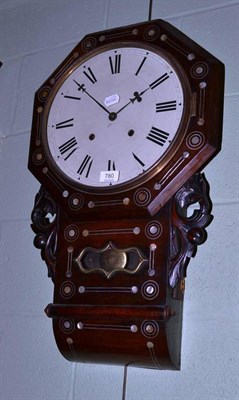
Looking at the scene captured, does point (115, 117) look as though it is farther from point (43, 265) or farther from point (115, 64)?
point (43, 265)

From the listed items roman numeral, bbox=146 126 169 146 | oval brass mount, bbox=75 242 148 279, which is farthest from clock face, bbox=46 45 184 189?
oval brass mount, bbox=75 242 148 279

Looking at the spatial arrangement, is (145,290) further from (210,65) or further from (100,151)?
(210,65)

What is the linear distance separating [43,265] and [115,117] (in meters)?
0.40

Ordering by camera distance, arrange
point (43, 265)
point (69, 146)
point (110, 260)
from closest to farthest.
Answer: point (110, 260), point (69, 146), point (43, 265)

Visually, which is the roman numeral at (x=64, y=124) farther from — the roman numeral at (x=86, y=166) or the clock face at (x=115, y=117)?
the roman numeral at (x=86, y=166)

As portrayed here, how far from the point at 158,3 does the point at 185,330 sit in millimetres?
795

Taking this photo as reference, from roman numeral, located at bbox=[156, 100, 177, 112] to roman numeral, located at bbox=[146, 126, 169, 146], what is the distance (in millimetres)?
43

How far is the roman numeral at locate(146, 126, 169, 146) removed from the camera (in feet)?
4.14

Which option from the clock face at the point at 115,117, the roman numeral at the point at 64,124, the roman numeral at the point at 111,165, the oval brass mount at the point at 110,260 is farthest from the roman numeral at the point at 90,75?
the oval brass mount at the point at 110,260

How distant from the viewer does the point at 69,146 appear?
138 centimetres

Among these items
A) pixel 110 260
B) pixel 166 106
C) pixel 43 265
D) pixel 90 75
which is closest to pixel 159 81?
pixel 166 106

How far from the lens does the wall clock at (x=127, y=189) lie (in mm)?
1215

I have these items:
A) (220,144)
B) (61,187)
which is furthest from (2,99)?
(220,144)

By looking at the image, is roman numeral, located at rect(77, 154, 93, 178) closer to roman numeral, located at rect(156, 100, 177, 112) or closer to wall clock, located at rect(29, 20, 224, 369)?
wall clock, located at rect(29, 20, 224, 369)
